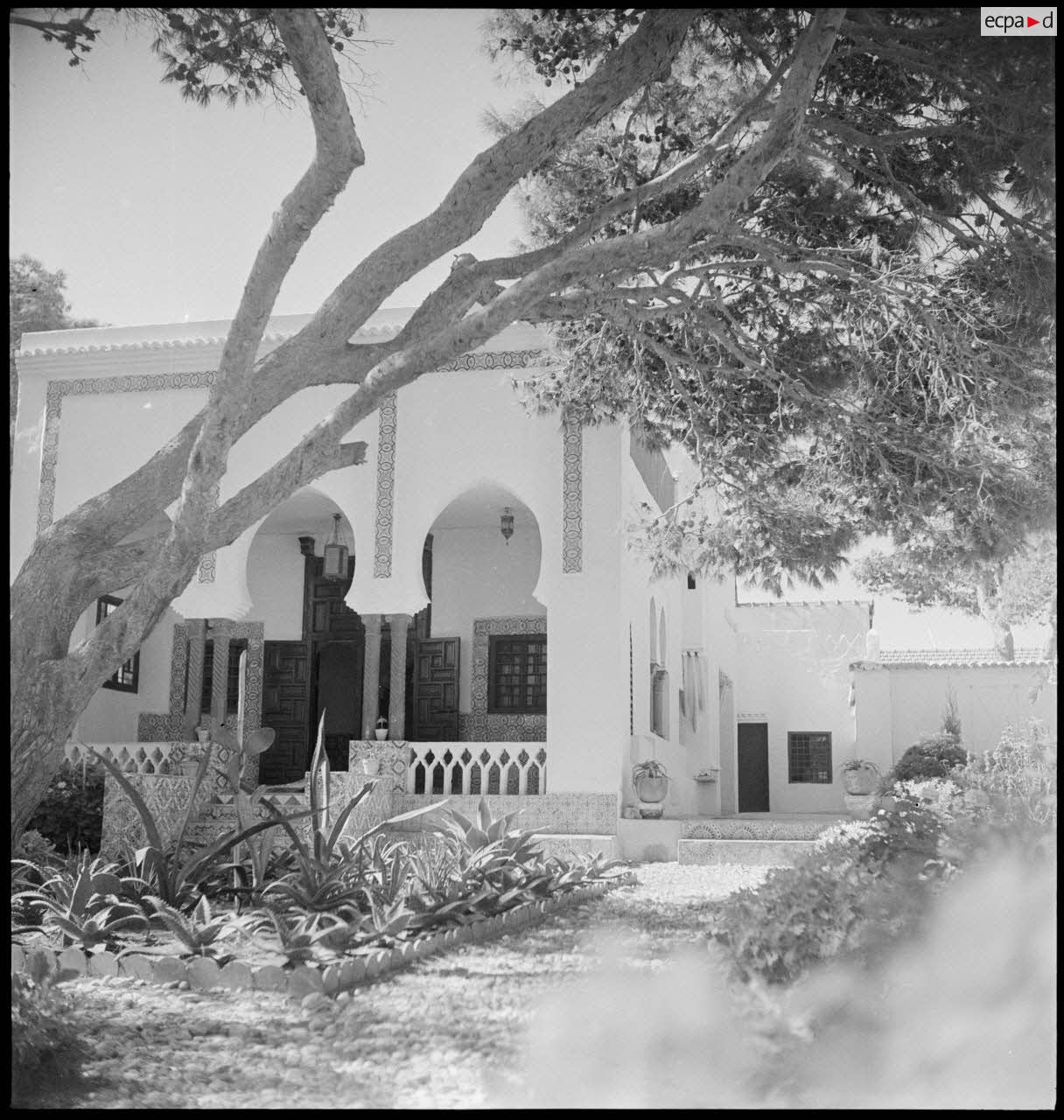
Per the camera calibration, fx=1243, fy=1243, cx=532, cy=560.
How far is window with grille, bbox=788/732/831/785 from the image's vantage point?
21.8m

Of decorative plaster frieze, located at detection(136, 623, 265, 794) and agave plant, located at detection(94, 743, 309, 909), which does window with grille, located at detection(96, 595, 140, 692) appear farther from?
agave plant, located at detection(94, 743, 309, 909)

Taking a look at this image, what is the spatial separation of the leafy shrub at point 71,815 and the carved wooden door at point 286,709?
8.74 ft

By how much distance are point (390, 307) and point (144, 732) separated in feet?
18.9

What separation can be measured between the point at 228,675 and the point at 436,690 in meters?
2.48

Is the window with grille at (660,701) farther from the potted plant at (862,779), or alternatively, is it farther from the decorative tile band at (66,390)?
the decorative tile band at (66,390)

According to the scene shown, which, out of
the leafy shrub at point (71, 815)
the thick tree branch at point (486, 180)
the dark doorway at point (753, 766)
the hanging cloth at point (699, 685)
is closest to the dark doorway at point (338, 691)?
the leafy shrub at point (71, 815)

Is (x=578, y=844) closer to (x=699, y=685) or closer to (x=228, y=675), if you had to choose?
(x=228, y=675)

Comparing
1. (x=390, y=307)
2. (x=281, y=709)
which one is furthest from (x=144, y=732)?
(x=390, y=307)

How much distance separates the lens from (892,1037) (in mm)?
3287

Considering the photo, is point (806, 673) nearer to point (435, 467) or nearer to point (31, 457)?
point (435, 467)

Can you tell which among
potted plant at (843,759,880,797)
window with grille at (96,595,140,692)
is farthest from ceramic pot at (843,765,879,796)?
window with grille at (96,595,140,692)

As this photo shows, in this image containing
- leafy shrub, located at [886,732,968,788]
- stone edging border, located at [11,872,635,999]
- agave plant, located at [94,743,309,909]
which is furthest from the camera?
leafy shrub, located at [886,732,968,788]

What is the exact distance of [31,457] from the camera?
512 inches

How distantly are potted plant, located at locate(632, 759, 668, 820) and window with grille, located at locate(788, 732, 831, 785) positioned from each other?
10800mm
